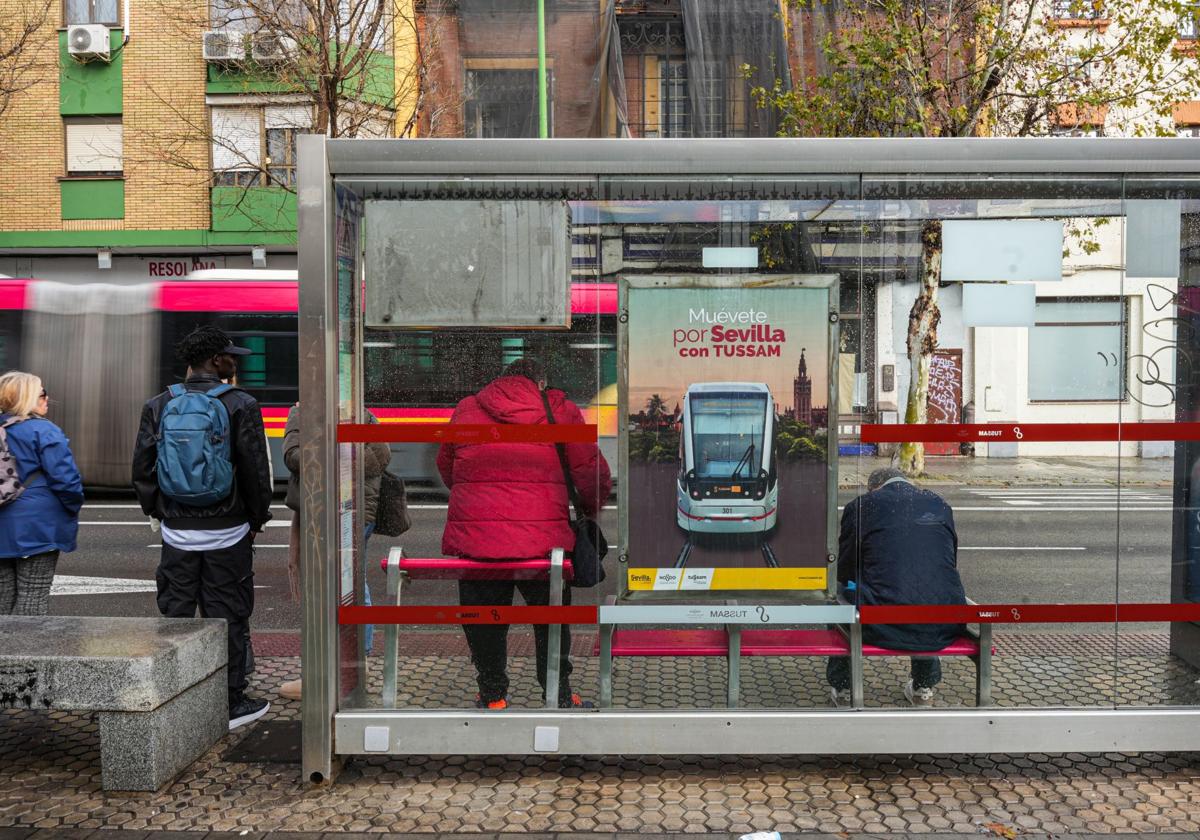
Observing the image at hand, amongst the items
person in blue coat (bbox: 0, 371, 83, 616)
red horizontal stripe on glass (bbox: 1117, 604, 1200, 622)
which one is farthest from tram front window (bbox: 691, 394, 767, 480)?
person in blue coat (bbox: 0, 371, 83, 616)

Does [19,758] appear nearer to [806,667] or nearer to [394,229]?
[394,229]

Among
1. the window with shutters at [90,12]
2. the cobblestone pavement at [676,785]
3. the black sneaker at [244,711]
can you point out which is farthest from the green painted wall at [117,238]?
the cobblestone pavement at [676,785]

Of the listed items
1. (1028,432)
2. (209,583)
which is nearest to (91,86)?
(209,583)

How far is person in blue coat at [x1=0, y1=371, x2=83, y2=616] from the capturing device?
5219mm

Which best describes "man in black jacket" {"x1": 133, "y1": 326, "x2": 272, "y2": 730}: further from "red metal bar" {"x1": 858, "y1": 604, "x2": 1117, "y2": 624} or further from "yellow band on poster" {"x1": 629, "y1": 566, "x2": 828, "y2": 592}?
"red metal bar" {"x1": 858, "y1": 604, "x2": 1117, "y2": 624}

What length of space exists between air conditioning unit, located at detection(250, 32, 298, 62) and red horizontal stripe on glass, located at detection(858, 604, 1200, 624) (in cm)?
1482

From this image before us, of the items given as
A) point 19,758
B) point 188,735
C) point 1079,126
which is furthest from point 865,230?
point 1079,126

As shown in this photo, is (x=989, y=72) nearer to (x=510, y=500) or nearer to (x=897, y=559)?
(x=897, y=559)

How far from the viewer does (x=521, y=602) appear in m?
4.70

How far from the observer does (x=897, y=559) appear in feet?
14.9

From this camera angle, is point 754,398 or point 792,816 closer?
point 792,816

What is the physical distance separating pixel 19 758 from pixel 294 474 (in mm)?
1770

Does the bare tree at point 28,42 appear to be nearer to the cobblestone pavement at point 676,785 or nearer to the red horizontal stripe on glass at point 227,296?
the red horizontal stripe on glass at point 227,296

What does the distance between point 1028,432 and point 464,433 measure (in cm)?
240
